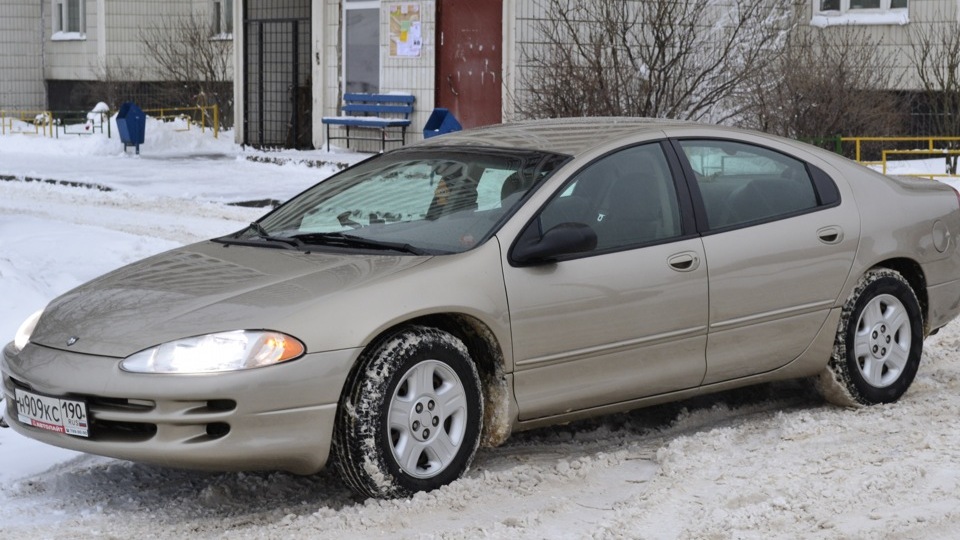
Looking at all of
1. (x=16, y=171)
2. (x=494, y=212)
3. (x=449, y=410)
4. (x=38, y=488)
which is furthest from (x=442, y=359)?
(x=16, y=171)

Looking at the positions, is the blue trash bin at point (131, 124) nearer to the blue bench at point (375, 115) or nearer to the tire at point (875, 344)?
the blue bench at point (375, 115)

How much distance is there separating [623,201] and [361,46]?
17390 millimetres

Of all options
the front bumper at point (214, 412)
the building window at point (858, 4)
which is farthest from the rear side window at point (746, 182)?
the building window at point (858, 4)

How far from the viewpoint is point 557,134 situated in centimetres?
640

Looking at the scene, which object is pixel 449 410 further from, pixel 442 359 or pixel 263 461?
pixel 263 461

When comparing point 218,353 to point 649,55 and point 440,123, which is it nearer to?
point 649,55

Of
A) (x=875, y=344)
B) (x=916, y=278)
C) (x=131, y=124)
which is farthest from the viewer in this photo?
(x=131, y=124)

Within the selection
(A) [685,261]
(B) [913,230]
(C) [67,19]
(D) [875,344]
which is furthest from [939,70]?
(C) [67,19]

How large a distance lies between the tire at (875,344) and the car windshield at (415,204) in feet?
5.53

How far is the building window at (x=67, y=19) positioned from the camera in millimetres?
34188

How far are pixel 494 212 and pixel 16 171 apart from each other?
15972mm

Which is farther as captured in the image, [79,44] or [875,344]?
[79,44]

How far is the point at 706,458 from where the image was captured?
224 inches

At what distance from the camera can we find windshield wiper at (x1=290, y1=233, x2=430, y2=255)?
560 cm
